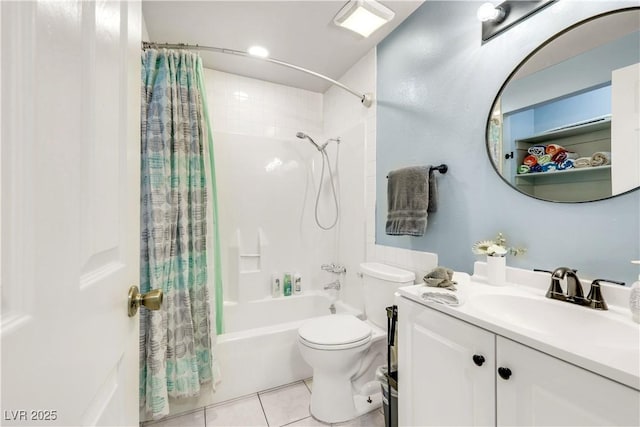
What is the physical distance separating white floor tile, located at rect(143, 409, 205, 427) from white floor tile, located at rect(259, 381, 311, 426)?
370mm

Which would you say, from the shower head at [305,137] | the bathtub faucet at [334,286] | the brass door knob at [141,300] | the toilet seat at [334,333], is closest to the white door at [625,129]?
the toilet seat at [334,333]

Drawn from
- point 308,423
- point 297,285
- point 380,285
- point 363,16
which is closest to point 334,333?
point 380,285

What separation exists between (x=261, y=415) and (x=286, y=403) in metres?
0.17

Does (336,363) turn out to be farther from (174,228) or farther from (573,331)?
(174,228)

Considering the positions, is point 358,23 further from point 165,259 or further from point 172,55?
point 165,259

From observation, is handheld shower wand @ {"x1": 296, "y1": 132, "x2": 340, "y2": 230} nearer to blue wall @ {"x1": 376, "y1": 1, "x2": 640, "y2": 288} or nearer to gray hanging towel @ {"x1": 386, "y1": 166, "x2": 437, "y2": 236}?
blue wall @ {"x1": 376, "y1": 1, "x2": 640, "y2": 288}

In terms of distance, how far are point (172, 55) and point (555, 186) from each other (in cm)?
208

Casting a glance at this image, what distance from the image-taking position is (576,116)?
1.03 metres

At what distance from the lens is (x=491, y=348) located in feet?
2.67

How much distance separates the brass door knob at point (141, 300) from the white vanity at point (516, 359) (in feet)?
2.94

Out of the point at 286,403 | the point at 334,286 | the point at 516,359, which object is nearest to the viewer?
the point at 516,359

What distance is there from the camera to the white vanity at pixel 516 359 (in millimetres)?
611

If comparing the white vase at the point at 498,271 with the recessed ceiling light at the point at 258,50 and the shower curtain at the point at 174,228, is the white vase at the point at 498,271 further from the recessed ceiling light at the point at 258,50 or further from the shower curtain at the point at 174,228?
the recessed ceiling light at the point at 258,50

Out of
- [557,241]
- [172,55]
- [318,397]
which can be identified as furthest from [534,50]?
[318,397]
